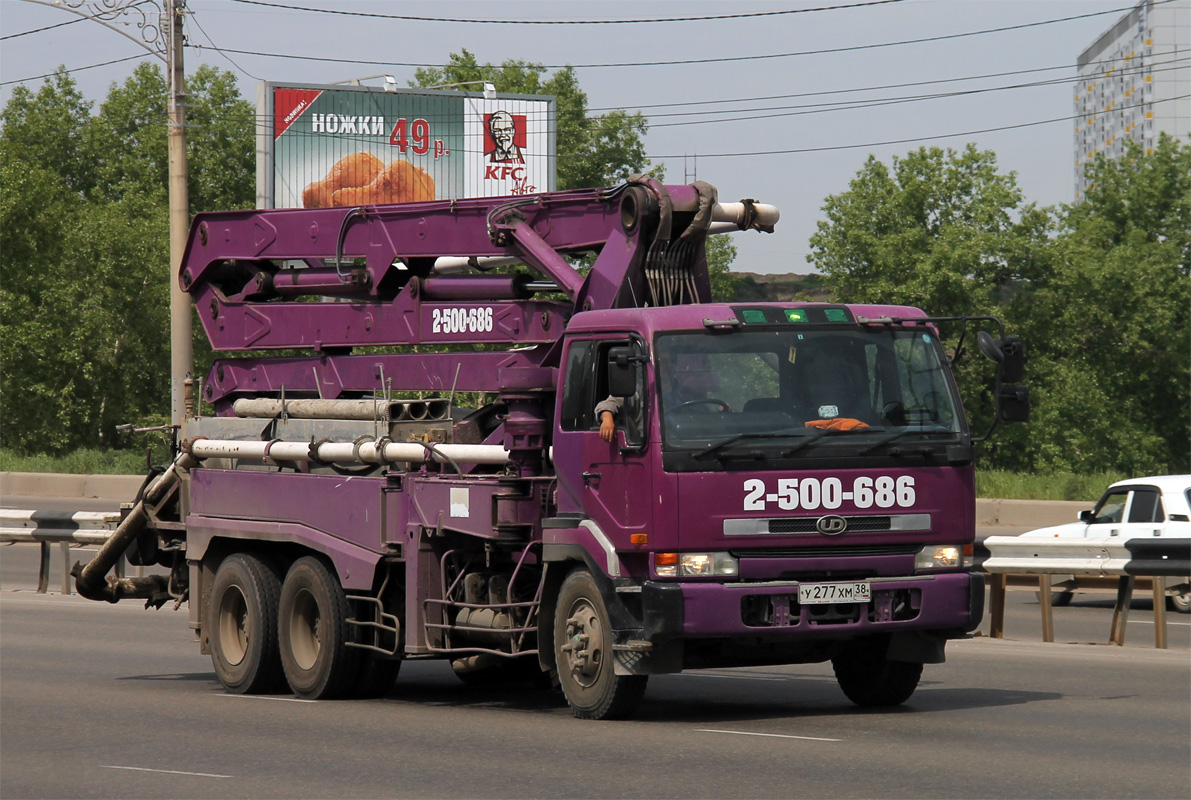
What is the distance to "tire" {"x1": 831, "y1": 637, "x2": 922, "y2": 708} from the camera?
418 inches

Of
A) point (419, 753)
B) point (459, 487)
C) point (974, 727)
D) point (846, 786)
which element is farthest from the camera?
point (459, 487)

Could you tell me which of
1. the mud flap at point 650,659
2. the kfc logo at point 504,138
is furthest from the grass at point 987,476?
the mud flap at point 650,659

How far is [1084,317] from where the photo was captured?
64.9 meters

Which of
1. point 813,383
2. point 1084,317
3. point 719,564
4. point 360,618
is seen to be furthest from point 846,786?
point 1084,317

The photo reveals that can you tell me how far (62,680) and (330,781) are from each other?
549 cm

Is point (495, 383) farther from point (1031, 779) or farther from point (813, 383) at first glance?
point (1031, 779)

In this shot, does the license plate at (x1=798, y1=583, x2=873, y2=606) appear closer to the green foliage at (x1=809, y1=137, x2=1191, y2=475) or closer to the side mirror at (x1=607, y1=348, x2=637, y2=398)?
the side mirror at (x1=607, y1=348, x2=637, y2=398)

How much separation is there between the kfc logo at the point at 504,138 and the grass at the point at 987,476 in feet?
40.5

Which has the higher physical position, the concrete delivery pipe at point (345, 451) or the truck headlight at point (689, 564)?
the concrete delivery pipe at point (345, 451)

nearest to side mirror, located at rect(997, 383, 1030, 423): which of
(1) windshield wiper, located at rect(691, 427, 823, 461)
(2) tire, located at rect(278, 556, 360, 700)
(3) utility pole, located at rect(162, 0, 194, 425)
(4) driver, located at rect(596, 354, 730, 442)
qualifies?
(1) windshield wiper, located at rect(691, 427, 823, 461)

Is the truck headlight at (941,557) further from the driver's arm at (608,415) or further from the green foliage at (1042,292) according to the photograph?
the green foliage at (1042,292)

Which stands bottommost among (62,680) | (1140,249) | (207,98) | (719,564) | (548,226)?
(62,680)

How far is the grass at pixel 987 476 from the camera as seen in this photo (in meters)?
34.2

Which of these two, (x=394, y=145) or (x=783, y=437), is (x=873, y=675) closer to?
(x=783, y=437)
